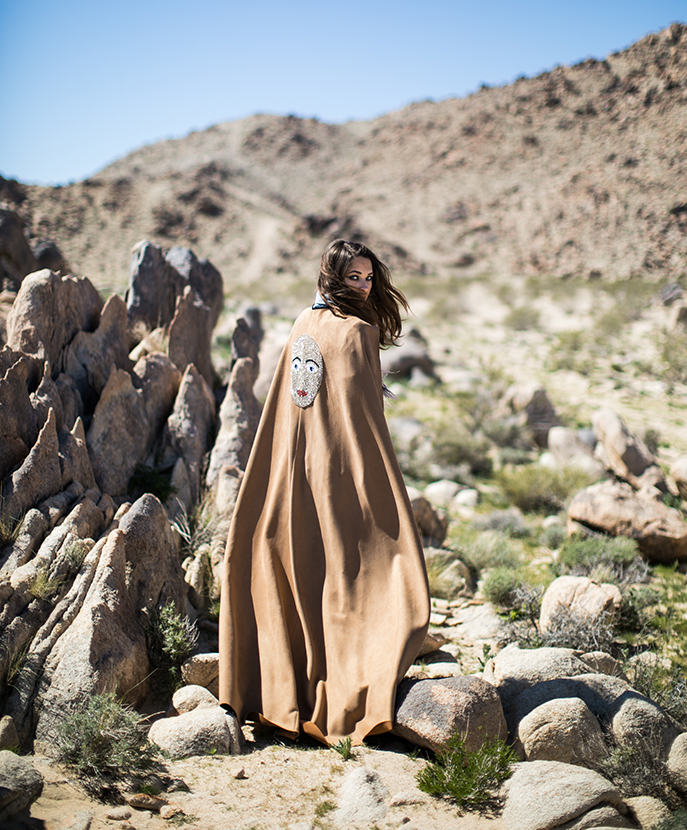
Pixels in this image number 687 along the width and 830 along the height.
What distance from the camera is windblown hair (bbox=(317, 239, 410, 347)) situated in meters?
3.08

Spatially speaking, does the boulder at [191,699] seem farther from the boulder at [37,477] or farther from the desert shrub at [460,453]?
the desert shrub at [460,453]

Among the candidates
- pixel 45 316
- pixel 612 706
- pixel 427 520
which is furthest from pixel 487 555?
pixel 45 316

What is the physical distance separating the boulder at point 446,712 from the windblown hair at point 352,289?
1.75m

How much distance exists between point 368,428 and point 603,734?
1830 millimetres

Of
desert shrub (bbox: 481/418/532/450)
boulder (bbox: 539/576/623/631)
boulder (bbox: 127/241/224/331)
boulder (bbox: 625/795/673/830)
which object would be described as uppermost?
boulder (bbox: 127/241/224/331)

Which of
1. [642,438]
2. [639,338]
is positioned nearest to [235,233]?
[639,338]

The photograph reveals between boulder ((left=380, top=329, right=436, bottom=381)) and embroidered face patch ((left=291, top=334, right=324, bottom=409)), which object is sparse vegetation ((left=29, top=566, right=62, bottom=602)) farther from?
boulder ((left=380, top=329, right=436, bottom=381))

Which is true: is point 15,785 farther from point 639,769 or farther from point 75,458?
point 639,769

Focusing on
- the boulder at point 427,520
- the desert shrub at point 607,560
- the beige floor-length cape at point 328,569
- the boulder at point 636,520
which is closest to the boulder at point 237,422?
the boulder at point 427,520

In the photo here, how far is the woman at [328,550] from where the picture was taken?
114 inches

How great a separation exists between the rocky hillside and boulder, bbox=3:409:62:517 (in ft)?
77.8

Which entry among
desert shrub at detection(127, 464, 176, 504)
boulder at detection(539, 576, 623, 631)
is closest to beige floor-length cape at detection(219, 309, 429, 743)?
desert shrub at detection(127, 464, 176, 504)

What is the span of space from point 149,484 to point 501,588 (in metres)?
2.90

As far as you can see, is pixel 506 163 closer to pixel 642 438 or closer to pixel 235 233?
pixel 235 233
